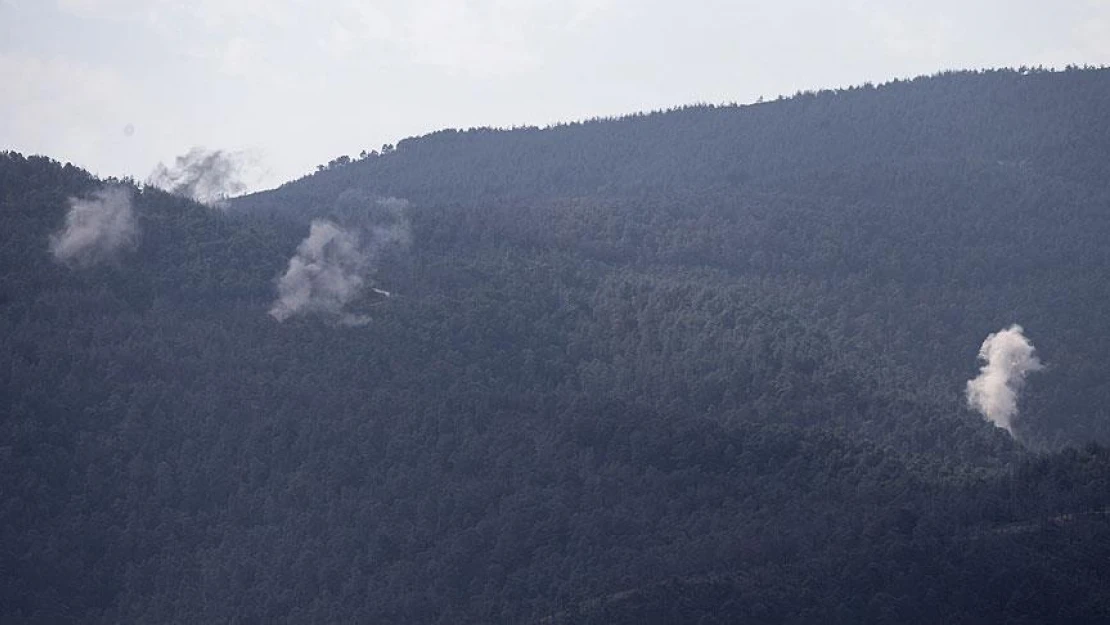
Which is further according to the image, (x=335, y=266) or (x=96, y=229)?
(x=335, y=266)

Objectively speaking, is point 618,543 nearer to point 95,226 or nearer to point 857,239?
point 95,226

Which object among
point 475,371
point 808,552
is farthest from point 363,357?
point 808,552

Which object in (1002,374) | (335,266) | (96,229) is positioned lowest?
(1002,374)

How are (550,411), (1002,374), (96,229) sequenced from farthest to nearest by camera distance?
1. (1002,374)
2. (96,229)
3. (550,411)

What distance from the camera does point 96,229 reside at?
157000 millimetres

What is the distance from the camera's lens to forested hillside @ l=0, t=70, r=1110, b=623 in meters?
112

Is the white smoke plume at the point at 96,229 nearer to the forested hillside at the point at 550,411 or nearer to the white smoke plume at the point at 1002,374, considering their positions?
the forested hillside at the point at 550,411

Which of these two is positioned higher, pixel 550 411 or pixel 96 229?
pixel 96 229

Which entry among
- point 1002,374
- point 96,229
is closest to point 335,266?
point 96,229

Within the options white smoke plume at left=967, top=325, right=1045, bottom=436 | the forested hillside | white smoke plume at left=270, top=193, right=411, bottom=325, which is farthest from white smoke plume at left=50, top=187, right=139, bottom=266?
→ white smoke plume at left=967, top=325, right=1045, bottom=436

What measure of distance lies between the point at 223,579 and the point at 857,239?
70.2 m

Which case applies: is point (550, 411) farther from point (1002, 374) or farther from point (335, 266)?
point (1002, 374)

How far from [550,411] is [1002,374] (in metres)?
37.9

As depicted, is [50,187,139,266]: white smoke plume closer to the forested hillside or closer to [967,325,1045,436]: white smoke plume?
the forested hillside
